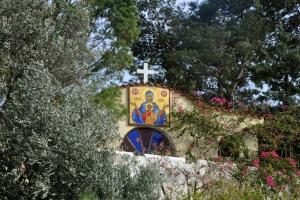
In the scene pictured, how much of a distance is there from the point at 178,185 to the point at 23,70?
3698mm

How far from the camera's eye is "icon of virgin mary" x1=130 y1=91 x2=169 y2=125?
15.0 m

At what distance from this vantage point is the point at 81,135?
7645 mm

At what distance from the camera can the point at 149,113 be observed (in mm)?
15094

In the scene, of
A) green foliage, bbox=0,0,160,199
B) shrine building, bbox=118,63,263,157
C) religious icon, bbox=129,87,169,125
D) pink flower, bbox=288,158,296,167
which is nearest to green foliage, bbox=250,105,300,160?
shrine building, bbox=118,63,263,157

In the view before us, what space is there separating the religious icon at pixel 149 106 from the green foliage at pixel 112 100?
414 mm

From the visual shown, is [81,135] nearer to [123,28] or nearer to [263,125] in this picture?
[123,28]

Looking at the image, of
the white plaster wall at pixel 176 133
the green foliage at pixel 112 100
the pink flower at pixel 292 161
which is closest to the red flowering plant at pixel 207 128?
the white plaster wall at pixel 176 133

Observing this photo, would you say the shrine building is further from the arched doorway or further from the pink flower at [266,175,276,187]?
the pink flower at [266,175,276,187]

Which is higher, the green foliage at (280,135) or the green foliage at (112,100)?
the green foliage at (112,100)

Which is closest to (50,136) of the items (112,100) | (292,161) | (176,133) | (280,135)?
(112,100)

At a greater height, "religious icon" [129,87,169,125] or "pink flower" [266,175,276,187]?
"religious icon" [129,87,169,125]

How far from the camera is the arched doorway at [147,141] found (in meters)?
14.9

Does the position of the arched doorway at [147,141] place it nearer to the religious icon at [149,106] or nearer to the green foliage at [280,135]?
the religious icon at [149,106]

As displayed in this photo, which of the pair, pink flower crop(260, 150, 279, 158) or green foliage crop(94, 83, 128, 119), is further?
pink flower crop(260, 150, 279, 158)
